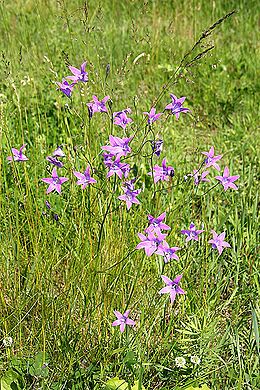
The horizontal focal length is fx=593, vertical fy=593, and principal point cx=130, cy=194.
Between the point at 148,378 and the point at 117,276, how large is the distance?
1.15 ft

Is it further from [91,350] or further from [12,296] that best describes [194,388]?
[12,296]

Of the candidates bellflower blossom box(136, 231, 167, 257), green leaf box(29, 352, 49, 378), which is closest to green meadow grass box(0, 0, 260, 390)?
green leaf box(29, 352, 49, 378)

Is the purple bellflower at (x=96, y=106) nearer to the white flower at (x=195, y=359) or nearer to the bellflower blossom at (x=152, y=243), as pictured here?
the bellflower blossom at (x=152, y=243)

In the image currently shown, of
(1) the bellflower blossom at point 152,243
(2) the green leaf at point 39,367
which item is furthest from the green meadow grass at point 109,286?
(1) the bellflower blossom at point 152,243

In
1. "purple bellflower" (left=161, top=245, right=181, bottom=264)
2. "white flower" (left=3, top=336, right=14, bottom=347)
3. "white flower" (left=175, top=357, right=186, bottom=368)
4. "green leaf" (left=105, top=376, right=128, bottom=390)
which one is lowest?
"white flower" (left=175, top=357, right=186, bottom=368)

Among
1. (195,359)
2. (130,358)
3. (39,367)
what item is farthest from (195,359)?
(39,367)

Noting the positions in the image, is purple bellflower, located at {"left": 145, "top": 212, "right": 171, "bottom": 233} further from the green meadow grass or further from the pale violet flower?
the pale violet flower

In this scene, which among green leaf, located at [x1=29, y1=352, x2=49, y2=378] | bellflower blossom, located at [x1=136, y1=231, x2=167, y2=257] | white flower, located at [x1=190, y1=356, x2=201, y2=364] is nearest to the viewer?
bellflower blossom, located at [x1=136, y1=231, x2=167, y2=257]

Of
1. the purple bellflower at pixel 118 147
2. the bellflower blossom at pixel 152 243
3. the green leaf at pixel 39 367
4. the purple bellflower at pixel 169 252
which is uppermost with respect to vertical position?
the purple bellflower at pixel 118 147

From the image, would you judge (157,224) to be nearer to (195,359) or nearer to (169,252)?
(169,252)

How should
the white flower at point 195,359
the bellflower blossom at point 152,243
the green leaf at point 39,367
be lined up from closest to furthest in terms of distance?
1. the bellflower blossom at point 152,243
2. the green leaf at point 39,367
3. the white flower at point 195,359

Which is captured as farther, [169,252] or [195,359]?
[195,359]

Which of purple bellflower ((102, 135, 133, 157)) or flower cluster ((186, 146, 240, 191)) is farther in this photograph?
flower cluster ((186, 146, 240, 191))

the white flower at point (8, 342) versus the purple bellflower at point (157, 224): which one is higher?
the purple bellflower at point (157, 224)
